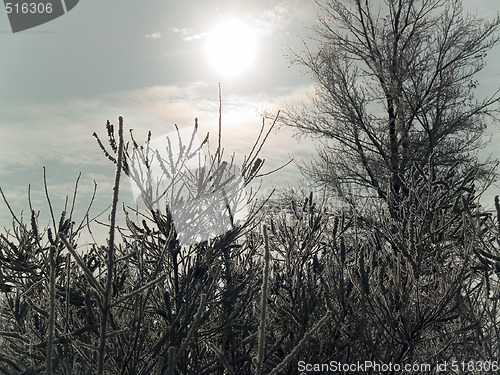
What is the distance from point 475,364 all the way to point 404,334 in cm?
76

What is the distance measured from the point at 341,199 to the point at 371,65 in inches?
149

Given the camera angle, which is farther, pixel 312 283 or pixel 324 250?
pixel 324 250

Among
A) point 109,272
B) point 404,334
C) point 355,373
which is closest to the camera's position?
point 109,272

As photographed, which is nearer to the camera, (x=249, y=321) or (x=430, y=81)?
(x=249, y=321)

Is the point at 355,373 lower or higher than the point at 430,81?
lower

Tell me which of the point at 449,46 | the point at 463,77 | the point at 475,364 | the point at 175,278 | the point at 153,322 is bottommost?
the point at 475,364

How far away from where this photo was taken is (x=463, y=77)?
1387 centimetres

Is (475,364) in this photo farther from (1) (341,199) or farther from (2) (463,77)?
(2) (463,77)

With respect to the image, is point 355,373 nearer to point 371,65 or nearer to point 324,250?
point 324,250

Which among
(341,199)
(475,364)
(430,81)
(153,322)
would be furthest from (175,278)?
(430,81)

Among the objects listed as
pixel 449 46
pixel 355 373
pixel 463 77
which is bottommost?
pixel 355 373

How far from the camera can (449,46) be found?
14.1 m

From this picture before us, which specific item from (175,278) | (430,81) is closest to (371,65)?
(430,81)

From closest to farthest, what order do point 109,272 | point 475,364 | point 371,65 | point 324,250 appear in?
point 109,272 < point 475,364 < point 324,250 < point 371,65
